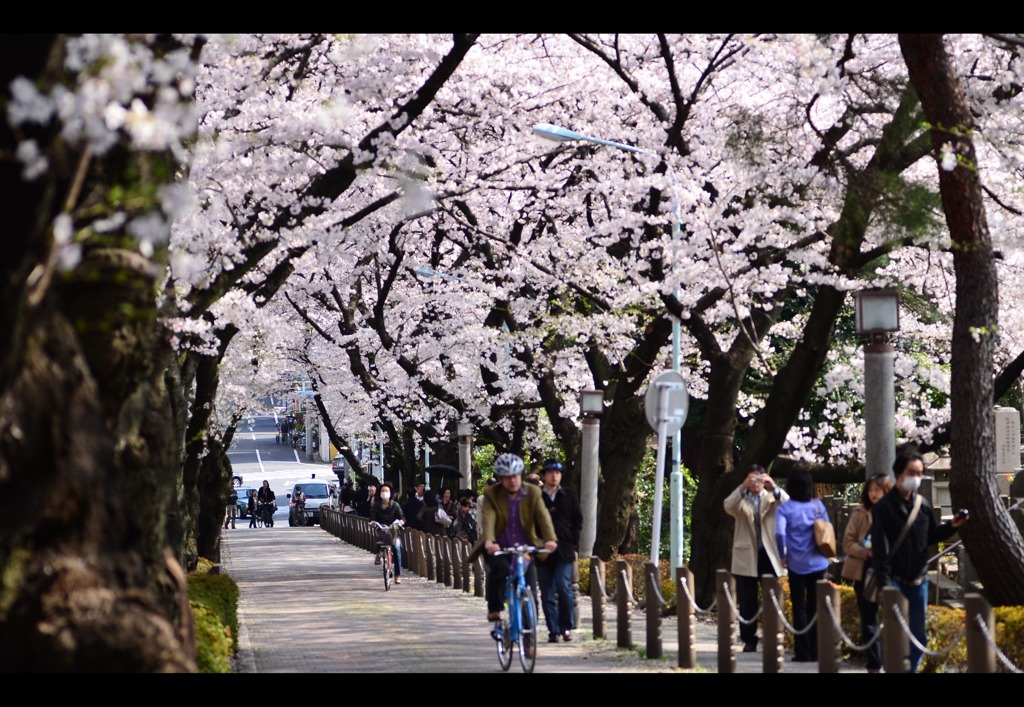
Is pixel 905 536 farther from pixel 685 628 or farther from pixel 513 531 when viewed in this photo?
pixel 513 531

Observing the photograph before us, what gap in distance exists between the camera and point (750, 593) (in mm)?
14656

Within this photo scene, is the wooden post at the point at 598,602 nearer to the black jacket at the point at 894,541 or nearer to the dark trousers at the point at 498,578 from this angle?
the dark trousers at the point at 498,578

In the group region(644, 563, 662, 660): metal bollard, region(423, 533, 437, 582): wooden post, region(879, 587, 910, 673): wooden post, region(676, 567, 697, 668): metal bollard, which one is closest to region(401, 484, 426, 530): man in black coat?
region(423, 533, 437, 582): wooden post

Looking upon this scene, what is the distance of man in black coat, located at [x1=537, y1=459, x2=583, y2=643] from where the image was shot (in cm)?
1506

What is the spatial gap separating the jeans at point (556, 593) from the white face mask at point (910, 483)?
467 cm

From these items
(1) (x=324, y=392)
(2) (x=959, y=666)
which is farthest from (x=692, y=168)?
(1) (x=324, y=392)

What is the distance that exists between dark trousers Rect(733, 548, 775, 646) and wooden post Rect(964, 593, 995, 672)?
211 inches

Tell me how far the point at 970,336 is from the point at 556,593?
17.0 feet

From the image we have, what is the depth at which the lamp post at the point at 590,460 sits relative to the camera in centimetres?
2225

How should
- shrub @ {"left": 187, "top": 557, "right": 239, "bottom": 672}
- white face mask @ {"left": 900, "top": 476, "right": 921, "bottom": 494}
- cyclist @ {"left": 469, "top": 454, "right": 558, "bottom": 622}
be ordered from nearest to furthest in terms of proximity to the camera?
white face mask @ {"left": 900, "top": 476, "right": 921, "bottom": 494}
shrub @ {"left": 187, "top": 557, "right": 239, "bottom": 672}
cyclist @ {"left": 469, "top": 454, "right": 558, "bottom": 622}

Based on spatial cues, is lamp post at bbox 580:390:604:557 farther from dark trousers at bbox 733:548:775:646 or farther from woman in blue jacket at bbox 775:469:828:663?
woman in blue jacket at bbox 775:469:828:663

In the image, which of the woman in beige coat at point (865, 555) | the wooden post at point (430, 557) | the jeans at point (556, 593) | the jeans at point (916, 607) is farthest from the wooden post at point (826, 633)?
the wooden post at point (430, 557)
